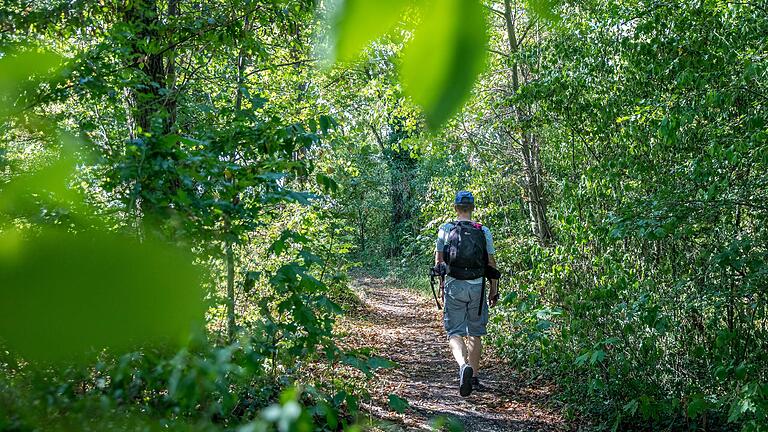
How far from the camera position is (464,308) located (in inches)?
226

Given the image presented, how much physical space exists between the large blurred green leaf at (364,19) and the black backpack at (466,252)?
4.84 meters

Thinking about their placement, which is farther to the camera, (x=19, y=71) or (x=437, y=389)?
(x=437, y=389)

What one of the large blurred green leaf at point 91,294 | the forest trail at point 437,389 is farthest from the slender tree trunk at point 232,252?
the large blurred green leaf at point 91,294

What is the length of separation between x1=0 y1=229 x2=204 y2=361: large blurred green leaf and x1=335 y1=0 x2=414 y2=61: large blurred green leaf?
15.2 inches

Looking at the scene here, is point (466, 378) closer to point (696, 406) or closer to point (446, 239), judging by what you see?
point (446, 239)

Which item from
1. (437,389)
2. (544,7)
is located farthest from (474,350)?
(544,7)

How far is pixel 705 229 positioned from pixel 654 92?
1.20 metres

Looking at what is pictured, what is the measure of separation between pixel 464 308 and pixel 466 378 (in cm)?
65

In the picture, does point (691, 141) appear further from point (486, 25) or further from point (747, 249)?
point (486, 25)

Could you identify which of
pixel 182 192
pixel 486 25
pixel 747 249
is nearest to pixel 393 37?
pixel 486 25

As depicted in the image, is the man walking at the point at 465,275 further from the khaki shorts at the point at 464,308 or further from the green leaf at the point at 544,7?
the green leaf at the point at 544,7

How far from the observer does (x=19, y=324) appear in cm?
80

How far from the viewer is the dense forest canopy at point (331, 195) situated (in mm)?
794

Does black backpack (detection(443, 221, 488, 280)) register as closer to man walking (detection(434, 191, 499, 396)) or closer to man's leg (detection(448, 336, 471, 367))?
man walking (detection(434, 191, 499, 396))
